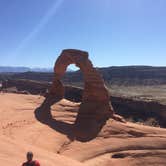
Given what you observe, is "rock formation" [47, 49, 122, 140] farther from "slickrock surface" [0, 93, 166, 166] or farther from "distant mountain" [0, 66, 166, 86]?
"distant mountain" [0, 66, 166, 86]

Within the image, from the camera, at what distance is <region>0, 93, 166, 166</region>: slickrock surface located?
19.1 m

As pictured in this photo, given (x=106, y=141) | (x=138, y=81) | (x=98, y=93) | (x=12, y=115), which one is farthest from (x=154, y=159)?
(x=138, y=81)

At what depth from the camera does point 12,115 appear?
88.3 ft

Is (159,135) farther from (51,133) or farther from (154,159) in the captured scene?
(51,133)

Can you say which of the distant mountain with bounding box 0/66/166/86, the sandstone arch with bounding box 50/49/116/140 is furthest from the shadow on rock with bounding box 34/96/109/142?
the distant mountain with bounding box 0/66/166/86

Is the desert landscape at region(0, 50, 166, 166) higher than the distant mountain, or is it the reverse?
the desert landscape at region(0, 50, 166, 166)

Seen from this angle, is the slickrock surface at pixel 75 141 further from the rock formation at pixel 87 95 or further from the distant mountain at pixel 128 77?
the distant mountain at pixel 128 77

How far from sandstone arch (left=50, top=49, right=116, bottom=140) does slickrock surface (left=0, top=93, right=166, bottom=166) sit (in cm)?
76

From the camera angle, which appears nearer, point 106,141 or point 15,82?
point 106,141

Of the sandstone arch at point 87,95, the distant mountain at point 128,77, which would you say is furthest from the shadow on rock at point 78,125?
the distant mountain at point 128,77

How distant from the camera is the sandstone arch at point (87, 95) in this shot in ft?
85.2

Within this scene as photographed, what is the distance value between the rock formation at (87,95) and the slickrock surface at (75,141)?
74cm

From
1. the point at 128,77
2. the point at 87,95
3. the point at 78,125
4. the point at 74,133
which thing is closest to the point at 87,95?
the point at 87,95

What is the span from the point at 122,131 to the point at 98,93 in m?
5.32
